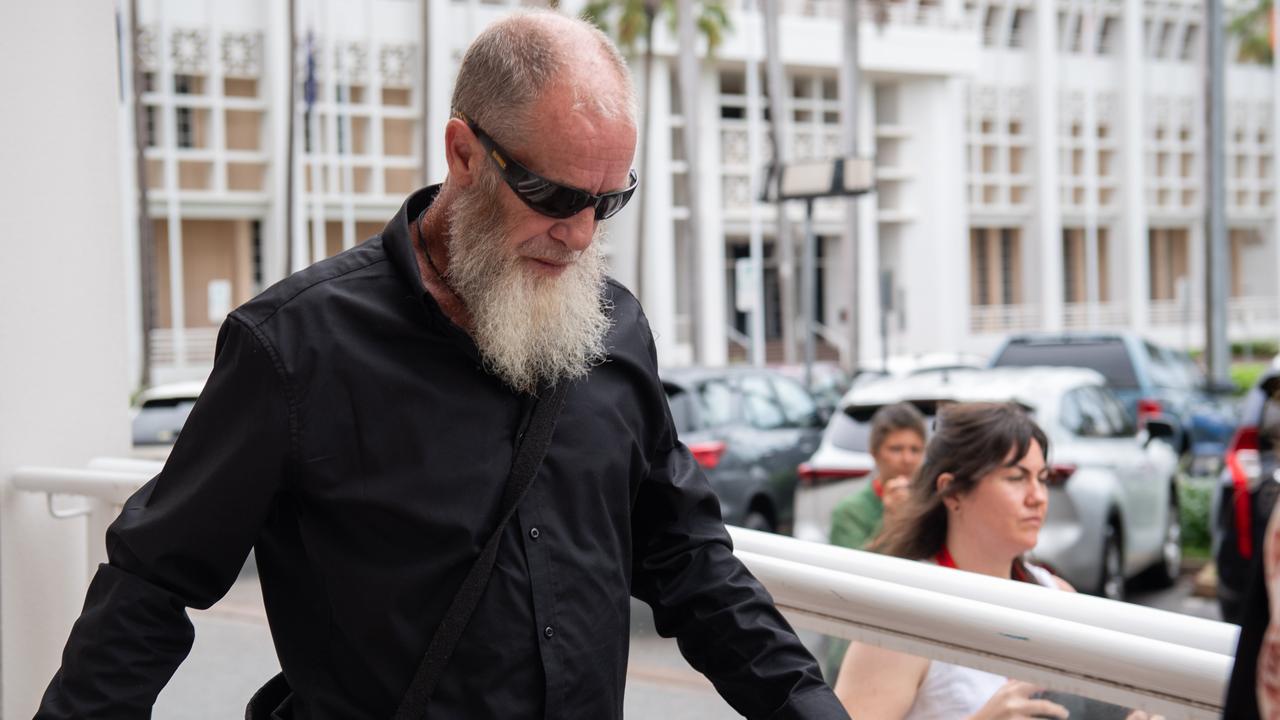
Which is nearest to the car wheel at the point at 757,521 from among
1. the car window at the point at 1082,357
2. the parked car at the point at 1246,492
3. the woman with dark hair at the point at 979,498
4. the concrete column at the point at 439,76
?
the parked car at the point at 1246,492

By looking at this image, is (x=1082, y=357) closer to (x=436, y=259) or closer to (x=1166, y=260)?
(x=436, y=259)

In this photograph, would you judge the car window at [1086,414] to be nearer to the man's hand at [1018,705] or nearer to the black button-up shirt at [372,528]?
the man's hand at [1018,705]

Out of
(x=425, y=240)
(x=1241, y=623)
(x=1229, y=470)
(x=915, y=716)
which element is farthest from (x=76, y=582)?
(x=1229, y=470)

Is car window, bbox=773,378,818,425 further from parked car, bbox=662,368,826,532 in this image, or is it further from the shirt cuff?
the shirt cuff

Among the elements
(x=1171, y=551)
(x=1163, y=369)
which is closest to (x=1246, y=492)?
(x=1171, y=551)

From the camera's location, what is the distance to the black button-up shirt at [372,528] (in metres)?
1.95

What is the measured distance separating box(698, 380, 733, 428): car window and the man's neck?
910 cm

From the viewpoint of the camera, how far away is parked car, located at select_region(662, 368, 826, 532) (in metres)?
11.0

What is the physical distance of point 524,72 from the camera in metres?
2.03

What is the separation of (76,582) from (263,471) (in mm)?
2116

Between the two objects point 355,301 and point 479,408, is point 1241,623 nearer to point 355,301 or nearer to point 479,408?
point 479,408

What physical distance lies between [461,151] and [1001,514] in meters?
2.19

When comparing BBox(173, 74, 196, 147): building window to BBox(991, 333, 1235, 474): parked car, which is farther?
BBox(173, 74, 196, 147): building window

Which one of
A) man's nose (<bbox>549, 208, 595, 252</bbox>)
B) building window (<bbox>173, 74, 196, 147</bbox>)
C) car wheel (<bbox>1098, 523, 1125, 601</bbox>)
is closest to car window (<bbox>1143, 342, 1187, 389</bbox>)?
car wheel (<bbox>1098, 523, 1125, 601</bbox>)
